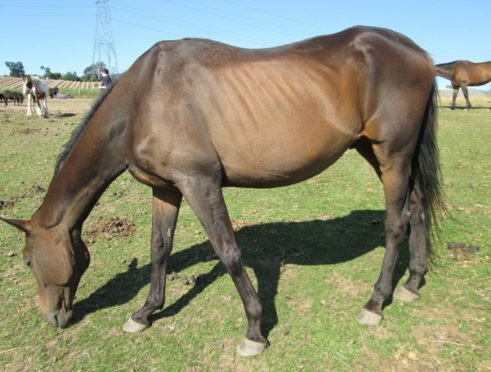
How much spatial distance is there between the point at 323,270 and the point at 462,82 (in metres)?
19.0

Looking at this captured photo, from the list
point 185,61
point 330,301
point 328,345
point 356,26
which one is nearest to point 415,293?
point 330,301

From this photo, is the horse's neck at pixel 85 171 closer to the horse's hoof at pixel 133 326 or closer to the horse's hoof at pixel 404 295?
the horse's hoof at pixel 133 326

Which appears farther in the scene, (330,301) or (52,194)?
(330,301)

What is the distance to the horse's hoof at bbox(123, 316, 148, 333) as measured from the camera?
3.45 m

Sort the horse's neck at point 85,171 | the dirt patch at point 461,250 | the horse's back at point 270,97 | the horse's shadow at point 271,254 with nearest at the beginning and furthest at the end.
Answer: the horse's back at point 270,97 < the horse's neck at point 85,171 < the horse's shadow at point 271,254 < the dirt patch at point 461,250

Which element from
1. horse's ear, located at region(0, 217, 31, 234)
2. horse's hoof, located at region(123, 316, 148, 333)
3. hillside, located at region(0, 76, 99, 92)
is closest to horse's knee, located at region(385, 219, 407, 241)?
horse's hoof, located at region(123, 316, 148, 333)

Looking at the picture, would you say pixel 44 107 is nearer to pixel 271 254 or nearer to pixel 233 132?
pixel 271 254

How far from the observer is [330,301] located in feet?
12.3

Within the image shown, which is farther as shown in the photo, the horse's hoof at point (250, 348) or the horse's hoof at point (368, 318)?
the horse's hoof at point (368, 318)

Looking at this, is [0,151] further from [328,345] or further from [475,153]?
[475,153]

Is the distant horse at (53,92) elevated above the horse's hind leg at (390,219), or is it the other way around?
the horse's hind leg at (390,219)

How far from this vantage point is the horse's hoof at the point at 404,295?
3.69 m

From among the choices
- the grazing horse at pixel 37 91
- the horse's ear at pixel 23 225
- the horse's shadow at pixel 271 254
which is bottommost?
the grazing horse at pixel 37 91

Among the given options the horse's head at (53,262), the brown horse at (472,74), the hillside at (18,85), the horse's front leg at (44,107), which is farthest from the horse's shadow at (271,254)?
the hillside at (18,85)
